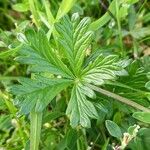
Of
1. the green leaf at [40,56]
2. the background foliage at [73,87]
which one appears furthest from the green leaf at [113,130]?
the green leaf at [40,56]

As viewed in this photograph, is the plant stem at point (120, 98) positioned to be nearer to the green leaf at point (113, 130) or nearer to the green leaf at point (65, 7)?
the green leaf at point (113, 130)

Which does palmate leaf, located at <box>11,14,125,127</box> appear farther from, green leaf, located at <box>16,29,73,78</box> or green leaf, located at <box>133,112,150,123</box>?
green leaf, located at <box>133,112,150,123</box>

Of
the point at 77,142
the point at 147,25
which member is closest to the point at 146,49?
the point at 147,25

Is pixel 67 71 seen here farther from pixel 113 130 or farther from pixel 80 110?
pixel 113 130

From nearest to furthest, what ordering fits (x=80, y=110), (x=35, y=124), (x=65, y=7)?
(x=80, y=110) → (x=35, y=124) → (x=65, y=7)

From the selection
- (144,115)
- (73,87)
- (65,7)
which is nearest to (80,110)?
(73,87)

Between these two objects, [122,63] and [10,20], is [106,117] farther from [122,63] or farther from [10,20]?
[10,20]
